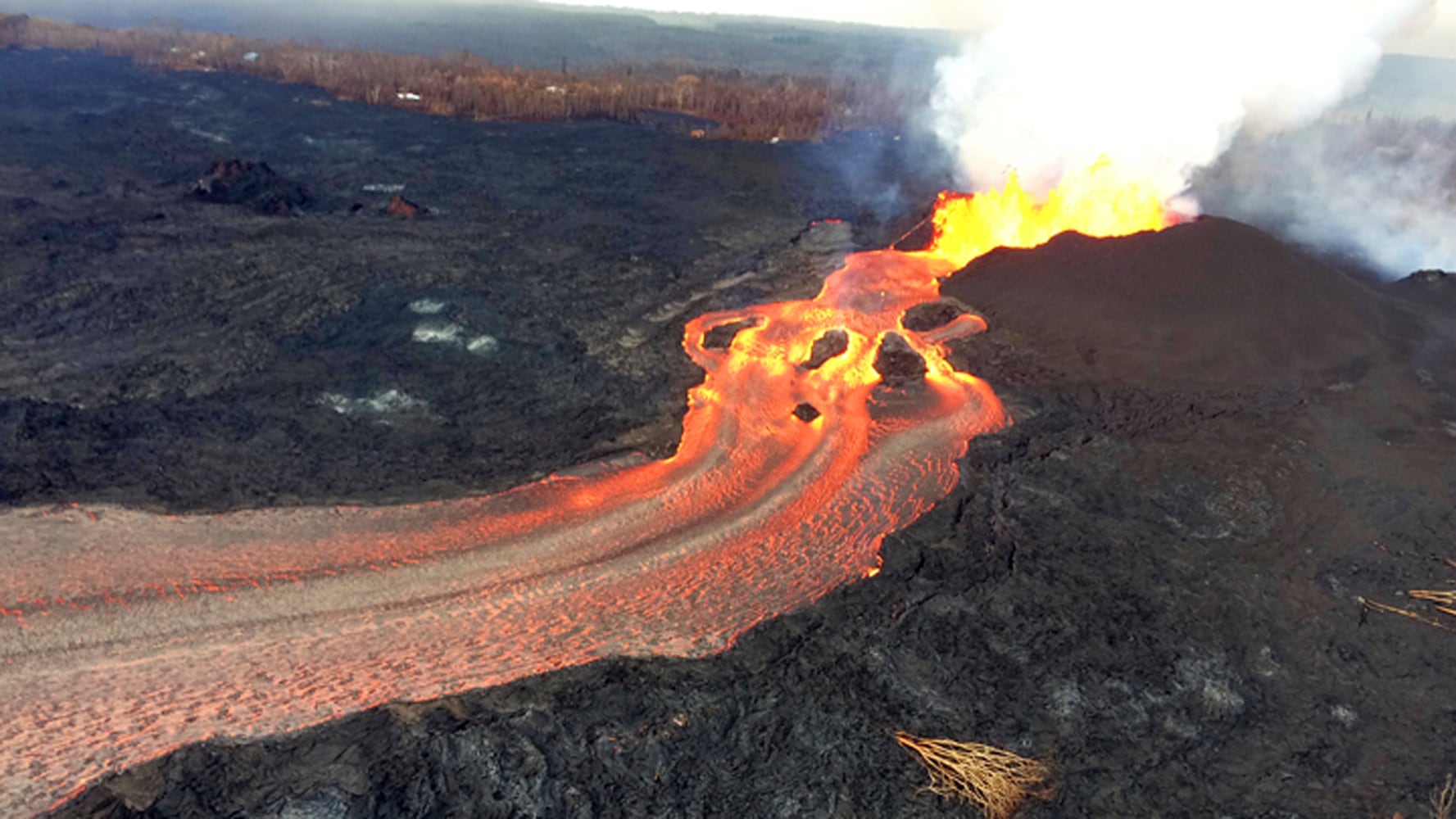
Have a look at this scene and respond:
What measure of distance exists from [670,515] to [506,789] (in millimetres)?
7091

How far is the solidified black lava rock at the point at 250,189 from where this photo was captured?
3428 centimetres

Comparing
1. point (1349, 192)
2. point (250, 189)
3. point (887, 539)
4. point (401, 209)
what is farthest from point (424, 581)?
point (1349, 192)

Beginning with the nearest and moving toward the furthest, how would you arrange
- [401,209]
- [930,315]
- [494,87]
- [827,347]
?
[827,347] → [930,315] → [401,209] → [494,87]

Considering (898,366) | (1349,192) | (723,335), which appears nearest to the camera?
(898,366)

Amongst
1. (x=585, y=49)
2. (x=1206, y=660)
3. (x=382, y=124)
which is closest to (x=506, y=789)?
(x=1206, y=660)

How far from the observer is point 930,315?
27.2 metres

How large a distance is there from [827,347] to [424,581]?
1397cm

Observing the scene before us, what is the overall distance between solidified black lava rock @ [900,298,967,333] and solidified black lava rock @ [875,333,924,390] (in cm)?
281

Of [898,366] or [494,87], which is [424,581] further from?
[494,87]

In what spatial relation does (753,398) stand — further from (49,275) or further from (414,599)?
(49,275)

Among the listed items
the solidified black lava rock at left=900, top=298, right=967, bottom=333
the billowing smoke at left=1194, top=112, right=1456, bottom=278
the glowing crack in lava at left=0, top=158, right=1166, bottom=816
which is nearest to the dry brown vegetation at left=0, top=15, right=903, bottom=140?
the billowing smoke at left=1194, top=112, right=1456, bottom=278

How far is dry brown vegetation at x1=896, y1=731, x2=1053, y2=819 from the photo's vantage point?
35.0 feet

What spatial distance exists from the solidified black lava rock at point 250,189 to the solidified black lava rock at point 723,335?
67.2 feet

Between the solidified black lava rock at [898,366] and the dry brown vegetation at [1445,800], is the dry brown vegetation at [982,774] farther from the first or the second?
the solidified black lava rock at [898,366]
